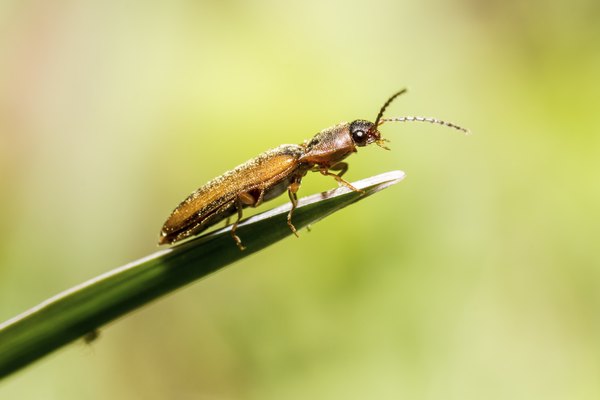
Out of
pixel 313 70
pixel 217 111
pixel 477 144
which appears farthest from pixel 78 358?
pixel 477 144

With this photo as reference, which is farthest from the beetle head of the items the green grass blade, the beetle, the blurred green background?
the blurred green background

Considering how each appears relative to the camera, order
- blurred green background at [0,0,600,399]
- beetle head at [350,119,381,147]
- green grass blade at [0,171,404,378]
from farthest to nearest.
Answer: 1. blurred green background at [0,0,600,399]
2. beetle head at [350,119,381,147]
3. green grass blade at [0,171,404,378]

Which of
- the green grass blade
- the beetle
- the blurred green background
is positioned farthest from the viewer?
the blurred green background

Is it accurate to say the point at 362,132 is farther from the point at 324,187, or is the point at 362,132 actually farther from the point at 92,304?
the point at 324,187

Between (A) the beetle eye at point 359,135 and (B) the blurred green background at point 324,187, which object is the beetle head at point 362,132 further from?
(B) the blurred green background at point 324,187

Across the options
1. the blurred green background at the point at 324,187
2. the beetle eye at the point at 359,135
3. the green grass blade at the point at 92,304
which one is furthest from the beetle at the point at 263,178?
the blurred green background at the point at 324,187

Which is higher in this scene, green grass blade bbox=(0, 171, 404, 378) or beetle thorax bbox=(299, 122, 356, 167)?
beetle thorax bbox=(299, 122, 356, 167)

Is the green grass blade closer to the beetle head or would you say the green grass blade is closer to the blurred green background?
the beetle head

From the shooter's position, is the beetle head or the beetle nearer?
the beetle
